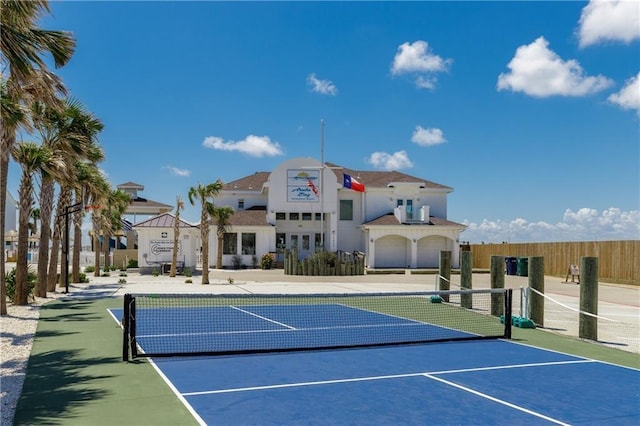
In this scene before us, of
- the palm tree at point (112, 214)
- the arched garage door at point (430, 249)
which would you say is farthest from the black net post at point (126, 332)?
the arched garage door at point (430, 249)

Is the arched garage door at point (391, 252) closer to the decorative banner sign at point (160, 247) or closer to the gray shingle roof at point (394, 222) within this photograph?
the gray shingle roof at point (394, 222)

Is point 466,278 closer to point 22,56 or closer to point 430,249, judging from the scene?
point 22,56

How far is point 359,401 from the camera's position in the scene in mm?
7609

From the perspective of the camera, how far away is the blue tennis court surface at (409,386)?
7.02 m

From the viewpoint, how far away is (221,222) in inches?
1754

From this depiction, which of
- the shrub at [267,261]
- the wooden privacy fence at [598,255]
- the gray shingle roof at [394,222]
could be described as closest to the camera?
the wooden privacy fence at [598,255]

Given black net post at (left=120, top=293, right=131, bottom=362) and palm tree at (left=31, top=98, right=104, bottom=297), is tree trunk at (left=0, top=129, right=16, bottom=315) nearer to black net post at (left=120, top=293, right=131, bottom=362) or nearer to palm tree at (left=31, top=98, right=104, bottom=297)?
palm tree at (left=31, top=98, right=104, bottom=297)

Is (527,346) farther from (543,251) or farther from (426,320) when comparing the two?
(543,251)

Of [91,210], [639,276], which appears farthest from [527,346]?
[91,210]

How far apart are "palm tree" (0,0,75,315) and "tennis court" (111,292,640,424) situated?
4.61 meters

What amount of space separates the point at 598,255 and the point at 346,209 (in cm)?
2103

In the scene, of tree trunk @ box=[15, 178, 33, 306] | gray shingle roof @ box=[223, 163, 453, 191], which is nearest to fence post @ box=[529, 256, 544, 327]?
tree trunk @ box=[15, 178, 33, 306]

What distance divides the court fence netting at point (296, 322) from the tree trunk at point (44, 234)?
15.5 ft

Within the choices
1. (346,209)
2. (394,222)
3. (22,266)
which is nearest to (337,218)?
(346,209)
